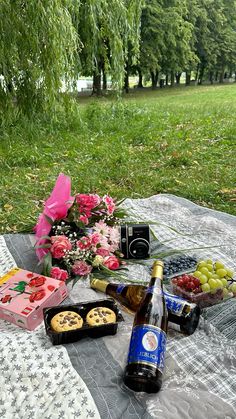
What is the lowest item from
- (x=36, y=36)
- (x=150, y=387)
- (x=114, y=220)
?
(x=150, y=387)

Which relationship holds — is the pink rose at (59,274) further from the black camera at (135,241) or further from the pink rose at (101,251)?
the black camera at (135,241)

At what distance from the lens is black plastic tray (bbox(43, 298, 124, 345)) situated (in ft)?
5.31

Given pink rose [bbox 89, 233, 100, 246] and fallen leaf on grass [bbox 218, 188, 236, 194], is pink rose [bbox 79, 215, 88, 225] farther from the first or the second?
fallen leaf on grass [bbox 218, 188, 236, 194]

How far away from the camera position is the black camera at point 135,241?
2.31 meters

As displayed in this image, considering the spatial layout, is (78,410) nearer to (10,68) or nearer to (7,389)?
(7,389)

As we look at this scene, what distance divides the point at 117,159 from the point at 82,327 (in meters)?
4.08

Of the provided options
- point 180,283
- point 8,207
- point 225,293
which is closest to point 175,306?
point 180,283

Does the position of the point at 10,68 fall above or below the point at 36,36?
below

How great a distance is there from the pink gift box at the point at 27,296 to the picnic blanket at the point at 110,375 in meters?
0.05

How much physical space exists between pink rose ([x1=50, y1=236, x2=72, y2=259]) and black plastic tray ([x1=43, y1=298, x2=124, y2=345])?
49 centimetres

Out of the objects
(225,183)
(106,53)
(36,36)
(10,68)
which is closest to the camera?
(36,36)

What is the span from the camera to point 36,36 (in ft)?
12.2

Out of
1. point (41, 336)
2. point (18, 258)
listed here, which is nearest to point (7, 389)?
point (41, 336)

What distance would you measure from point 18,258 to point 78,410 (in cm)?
123
